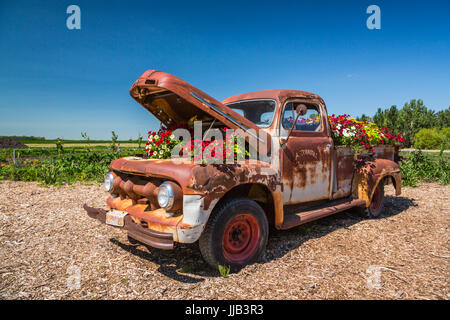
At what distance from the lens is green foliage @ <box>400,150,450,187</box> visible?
9359 millimetres

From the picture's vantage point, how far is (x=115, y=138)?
9.75 meters

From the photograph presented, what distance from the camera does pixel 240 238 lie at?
3.26 m

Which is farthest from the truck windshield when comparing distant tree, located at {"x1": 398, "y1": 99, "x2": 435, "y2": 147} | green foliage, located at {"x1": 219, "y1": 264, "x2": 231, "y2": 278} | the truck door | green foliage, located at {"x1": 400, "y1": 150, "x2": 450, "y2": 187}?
distant tree, located at {"x1": 398, "y1": 99, "x2": 435, "y2": 147}

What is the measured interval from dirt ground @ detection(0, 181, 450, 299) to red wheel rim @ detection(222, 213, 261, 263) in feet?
0.59

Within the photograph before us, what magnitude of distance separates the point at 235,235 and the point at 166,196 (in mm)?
966

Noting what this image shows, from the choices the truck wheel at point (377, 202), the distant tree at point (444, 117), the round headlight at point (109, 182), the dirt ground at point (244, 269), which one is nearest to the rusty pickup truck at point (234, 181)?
the round headlight at point (109, 182)

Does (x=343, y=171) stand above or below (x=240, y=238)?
above

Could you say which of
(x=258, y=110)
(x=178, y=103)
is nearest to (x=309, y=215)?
(x=258, y=110)

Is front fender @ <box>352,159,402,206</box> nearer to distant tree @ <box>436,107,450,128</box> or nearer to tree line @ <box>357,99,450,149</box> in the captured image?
tree line @ <box>357,99,450,149</box>

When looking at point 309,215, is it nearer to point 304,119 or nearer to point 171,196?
Result: point 304,119

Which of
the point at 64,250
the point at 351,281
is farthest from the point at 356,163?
the point at 64,250

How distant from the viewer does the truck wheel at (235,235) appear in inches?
115

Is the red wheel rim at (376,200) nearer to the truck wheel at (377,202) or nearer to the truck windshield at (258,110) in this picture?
the truck wheel at (377,202)
